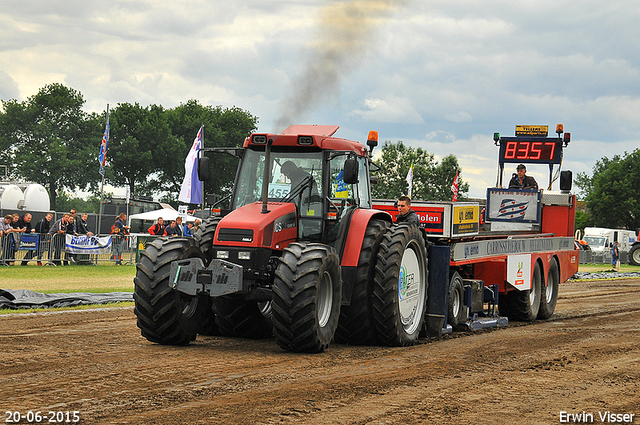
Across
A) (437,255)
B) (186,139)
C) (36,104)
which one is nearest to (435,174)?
(186,139)

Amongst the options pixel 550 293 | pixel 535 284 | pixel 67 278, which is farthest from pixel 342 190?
pixel 67 278

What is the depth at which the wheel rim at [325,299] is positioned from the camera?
8453 millimetres

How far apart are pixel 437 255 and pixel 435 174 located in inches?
2408

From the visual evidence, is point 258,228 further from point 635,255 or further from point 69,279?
point 635,255

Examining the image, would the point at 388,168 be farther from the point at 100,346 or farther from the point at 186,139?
the point at 100,346

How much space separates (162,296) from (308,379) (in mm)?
2279

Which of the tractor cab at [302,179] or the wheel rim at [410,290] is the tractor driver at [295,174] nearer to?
the tractor cab at [302,179]

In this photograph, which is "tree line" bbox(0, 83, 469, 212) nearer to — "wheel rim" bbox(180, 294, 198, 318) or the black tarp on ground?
the black tarp on ground

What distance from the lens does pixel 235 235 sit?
8.57 m

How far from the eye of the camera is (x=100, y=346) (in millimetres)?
8633

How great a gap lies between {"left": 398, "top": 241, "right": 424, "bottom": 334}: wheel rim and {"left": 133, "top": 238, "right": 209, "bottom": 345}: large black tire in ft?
9.50

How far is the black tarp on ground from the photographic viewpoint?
12.6 meters

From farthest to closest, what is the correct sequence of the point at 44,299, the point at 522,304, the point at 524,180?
1. the point at 524,180
2. the point at 522,304
3. the point at 44,299

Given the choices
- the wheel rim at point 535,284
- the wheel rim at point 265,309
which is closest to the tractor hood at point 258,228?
the wheel rim at point 265,309
